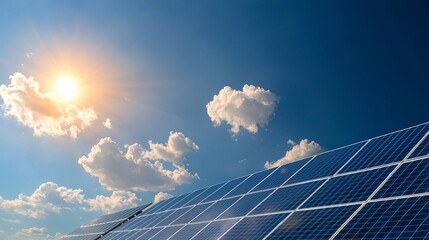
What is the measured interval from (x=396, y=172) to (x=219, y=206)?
39.1ft

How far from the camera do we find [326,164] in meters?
18.8

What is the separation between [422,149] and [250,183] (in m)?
12.7

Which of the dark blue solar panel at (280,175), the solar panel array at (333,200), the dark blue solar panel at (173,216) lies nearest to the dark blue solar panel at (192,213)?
the solar panel array at (333,200)

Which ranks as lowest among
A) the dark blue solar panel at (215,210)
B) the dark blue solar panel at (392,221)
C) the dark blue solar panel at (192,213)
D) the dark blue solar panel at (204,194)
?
the dark blue solar panel at (392,221)

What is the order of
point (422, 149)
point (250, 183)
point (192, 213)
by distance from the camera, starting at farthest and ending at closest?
A: point (250, 183) < point (192, 213) < point (422, 149)

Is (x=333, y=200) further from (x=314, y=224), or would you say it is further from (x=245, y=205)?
(x=245, y=205)

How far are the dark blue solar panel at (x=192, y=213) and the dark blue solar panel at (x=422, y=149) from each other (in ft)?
46.0

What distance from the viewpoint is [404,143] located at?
15.4 meters

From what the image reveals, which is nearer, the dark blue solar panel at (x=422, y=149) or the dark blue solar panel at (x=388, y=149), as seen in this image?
the dark blue solar panel at (x=422, y=149)

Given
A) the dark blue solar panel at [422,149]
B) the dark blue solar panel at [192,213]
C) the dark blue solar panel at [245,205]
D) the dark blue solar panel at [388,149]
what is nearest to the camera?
the dark blue solar panel at [422,149]

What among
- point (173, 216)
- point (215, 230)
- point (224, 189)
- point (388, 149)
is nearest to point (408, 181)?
point (388, 149)

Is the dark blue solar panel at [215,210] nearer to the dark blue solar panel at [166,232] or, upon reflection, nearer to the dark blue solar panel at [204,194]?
the dark blue solar panel at [166,232]

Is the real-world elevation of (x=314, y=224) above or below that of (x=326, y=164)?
below

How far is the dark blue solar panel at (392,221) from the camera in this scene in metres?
9.74
